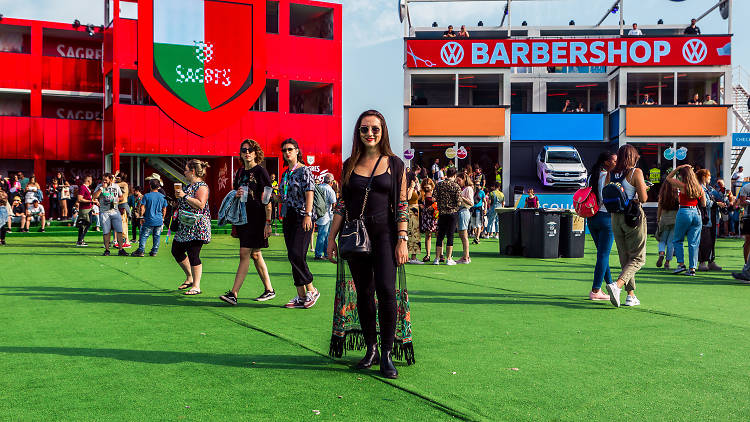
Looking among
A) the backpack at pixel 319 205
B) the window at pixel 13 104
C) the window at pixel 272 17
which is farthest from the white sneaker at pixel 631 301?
the window at pixel 13 104

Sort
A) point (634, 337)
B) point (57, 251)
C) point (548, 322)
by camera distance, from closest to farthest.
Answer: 1. point (634, 337)
2. point (548, 322)
3. point (57, 251)

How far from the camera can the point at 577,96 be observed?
35.9 m

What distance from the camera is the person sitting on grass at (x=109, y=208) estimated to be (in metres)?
15.2

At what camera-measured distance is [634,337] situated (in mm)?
6289

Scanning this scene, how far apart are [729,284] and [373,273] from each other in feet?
25.7

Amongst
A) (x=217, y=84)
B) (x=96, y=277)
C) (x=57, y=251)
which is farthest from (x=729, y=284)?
(x=217, y=84)

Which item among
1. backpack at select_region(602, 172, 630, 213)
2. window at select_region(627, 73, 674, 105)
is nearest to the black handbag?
backpack at select_region(602, 172, 630, 213)

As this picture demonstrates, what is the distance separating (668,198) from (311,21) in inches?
1035

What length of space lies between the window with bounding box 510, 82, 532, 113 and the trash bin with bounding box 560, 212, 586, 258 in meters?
20.4

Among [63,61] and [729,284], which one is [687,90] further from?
[63,61]

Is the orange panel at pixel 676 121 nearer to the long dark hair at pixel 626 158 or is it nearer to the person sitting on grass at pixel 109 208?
the person sitting on grass at pixel 109 208

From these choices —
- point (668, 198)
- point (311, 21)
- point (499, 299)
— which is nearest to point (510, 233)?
point (668, 198)

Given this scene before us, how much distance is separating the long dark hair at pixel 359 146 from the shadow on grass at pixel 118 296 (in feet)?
11.5

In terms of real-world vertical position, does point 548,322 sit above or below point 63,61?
below
